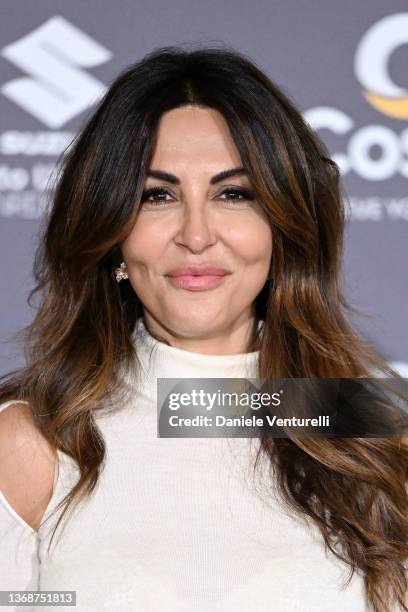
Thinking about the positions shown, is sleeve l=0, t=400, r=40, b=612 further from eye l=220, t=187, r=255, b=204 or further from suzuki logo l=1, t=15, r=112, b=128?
suzuki logo l=1, t=15, r=112, b=128

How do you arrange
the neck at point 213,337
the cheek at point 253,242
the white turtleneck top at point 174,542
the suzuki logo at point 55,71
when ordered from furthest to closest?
1. the suzuki logo at point 55,71
2. the neck at point 213,337
3. the cheek at point 253,242
4. the white turtleneck top at point 174,542

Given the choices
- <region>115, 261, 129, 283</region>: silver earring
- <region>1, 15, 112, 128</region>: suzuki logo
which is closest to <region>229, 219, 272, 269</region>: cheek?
<region>115, 261, 129, 283</region>: silver earring

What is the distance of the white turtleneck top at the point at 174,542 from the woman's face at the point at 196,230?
0.23 metres

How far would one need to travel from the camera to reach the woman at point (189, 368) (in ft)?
5.77

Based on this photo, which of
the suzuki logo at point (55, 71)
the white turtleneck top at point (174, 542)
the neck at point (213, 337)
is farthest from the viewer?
the suzuki logo at point (55, 71)

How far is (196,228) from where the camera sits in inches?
70.1

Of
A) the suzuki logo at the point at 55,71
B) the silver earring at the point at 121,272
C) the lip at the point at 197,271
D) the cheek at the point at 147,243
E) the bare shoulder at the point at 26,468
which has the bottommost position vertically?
the bare shoulder at the point at 26,468

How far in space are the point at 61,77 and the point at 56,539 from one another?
3.83 ft

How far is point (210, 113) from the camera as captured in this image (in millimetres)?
1896

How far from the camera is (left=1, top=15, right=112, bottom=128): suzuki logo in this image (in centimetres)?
251

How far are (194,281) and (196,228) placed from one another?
0.09 m

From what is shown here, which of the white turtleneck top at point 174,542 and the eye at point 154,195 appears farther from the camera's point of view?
the eye at point 154,195

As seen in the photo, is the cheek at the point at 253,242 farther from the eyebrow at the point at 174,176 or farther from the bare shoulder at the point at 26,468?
the bare shoulder at the point at 26,468

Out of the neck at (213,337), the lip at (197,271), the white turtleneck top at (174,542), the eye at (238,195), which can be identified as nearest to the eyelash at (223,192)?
the eye at (238,195)
